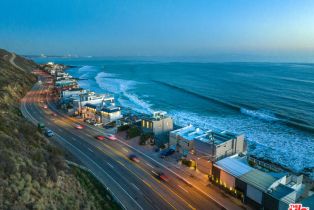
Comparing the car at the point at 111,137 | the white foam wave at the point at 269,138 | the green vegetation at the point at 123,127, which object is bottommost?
the white foam wave at the point at 269,138

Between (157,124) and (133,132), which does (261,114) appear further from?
(133,132)

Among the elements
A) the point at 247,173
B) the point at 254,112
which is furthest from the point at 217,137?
the point at 254,112

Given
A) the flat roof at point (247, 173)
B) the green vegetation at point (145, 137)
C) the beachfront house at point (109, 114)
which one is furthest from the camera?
the beachfront house at point (109, 114)

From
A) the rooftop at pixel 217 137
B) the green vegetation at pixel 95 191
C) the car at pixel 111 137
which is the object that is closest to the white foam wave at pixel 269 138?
the rooftop at pixel 217 137

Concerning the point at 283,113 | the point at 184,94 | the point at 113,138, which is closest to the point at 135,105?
the point at 184,94

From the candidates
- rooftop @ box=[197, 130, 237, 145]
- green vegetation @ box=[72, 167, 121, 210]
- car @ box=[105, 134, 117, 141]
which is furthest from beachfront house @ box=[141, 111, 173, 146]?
green vegetation @ box=[72, 167, 121, 210]

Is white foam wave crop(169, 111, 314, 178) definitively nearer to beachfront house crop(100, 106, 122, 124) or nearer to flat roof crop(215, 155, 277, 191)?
flat roof crop(215, 155, 277, 191)

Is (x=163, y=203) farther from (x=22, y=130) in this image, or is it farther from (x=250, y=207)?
(x=22, y=130)

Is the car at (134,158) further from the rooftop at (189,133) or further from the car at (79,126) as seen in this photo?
the car at (79,126)
